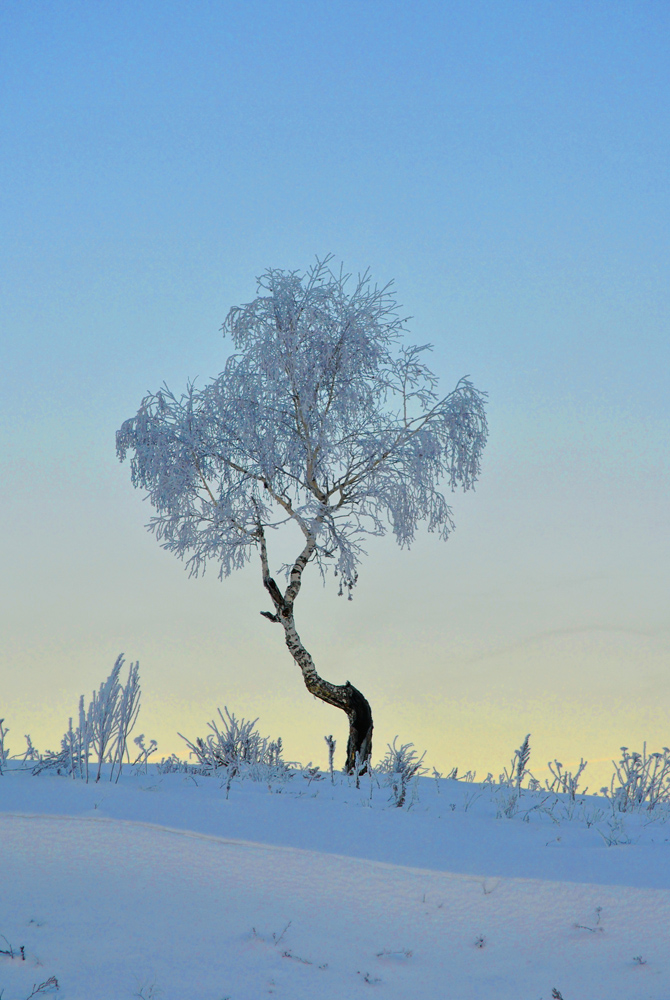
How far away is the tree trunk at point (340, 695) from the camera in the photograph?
13.8 meters

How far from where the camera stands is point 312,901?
4.68 meters

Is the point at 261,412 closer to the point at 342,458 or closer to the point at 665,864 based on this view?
the point at 342,458

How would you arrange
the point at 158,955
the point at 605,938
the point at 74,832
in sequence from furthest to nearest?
1. the point at 74,832
2. the point at 605,938
3. the point at 158,955

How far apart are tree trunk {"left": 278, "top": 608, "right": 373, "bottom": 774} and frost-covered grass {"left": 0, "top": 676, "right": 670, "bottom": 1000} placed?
694 centimetres

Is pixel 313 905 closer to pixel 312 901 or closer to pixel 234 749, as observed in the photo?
pixel 312 901

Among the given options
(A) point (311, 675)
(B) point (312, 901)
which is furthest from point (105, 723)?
(A) point (311, 675)

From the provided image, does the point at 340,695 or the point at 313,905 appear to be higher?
the point at 340,695

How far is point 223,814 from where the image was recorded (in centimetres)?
616

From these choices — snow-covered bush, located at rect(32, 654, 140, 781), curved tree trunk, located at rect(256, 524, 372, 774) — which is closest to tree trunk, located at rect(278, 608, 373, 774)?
curved tree trunk, located at rect(256, 524, 372, 774)

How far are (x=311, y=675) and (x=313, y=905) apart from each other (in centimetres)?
947

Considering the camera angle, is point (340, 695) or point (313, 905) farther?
point (340, 695)

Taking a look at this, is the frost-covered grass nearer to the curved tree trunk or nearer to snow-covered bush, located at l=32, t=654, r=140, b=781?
snow-covered bush, located at l=32, t=654, r=140, b=781

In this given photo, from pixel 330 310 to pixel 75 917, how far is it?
1143cm

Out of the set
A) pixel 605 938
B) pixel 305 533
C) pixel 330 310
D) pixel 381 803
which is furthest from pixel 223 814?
pixel 330 310
